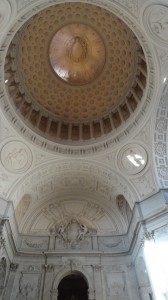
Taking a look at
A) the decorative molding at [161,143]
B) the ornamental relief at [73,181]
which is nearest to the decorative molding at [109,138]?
the decorative molding at [161,143]

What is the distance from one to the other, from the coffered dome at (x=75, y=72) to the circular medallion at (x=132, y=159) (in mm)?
1837

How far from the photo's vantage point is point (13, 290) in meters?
13.5

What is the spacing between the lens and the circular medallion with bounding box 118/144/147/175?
49.8ft

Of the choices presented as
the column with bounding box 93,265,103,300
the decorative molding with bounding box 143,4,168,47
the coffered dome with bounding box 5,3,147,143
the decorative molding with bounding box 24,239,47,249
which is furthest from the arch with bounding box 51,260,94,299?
the decorative molding with bounding box 143,4,168,47

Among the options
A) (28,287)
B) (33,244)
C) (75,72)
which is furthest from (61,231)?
(75,72)

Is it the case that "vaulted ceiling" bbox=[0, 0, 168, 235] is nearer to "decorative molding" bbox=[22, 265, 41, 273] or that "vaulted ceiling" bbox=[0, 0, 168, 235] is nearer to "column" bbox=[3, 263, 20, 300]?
"decorative molding" bbox=[22, 265, 41, 273]

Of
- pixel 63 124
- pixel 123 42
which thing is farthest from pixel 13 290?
pixel 123 42

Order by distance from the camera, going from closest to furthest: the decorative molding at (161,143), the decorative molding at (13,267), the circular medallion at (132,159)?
the decorative molding at (161,143) < the decorative molding at (13,267) < the circular medallion at (132,159)

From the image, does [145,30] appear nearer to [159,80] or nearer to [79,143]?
[159,80]

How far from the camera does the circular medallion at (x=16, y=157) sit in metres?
14.8

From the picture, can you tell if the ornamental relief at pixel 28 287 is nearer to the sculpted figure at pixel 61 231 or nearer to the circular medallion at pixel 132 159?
the sculpted figure at pixel 61 231

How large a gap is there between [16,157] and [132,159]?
24.0 feet

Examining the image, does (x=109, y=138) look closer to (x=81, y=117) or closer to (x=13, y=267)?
(x=81, y=117)

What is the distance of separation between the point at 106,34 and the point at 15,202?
1256cm
